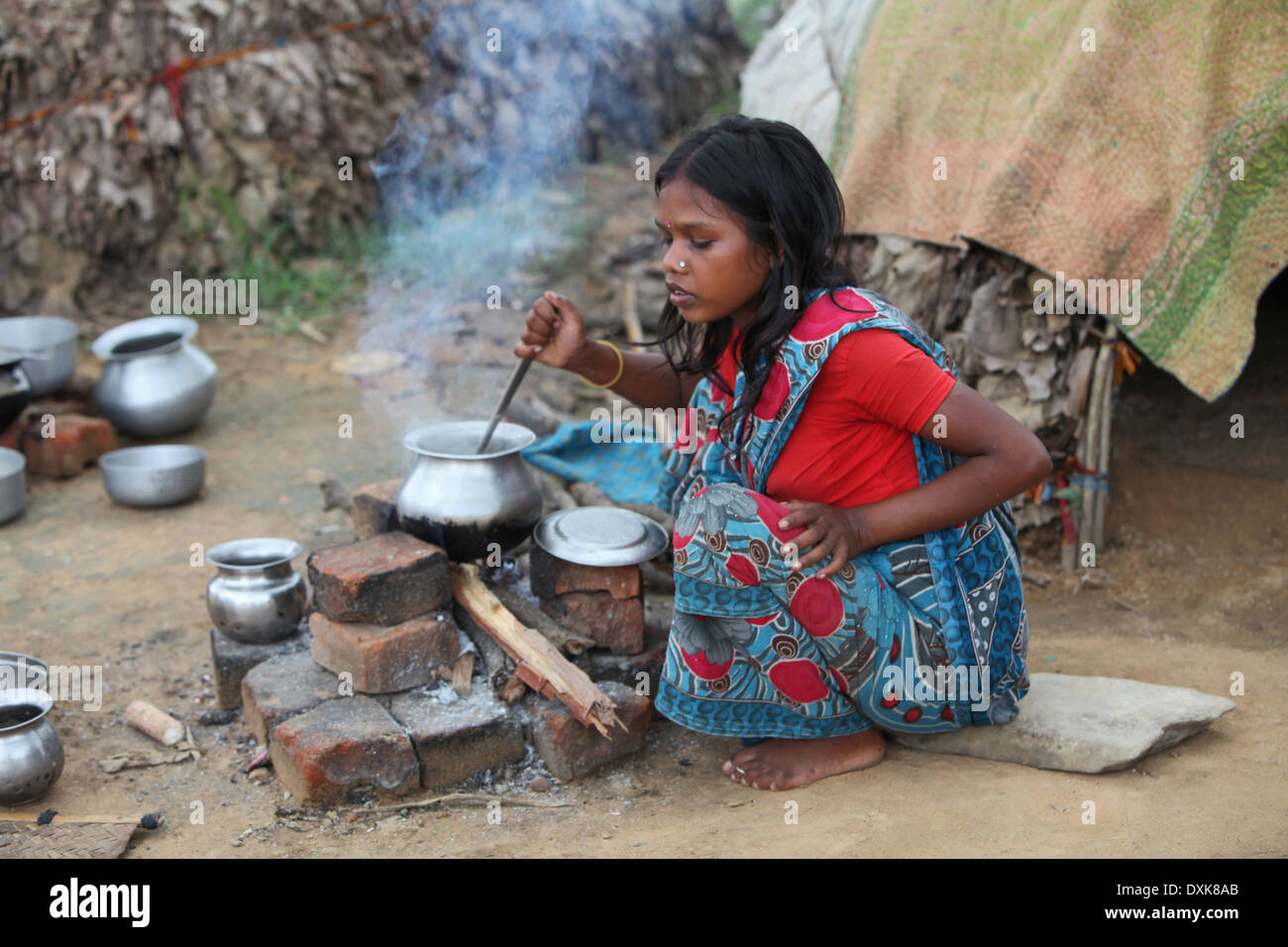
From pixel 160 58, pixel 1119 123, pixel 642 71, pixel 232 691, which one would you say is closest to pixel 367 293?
pixel 160 58

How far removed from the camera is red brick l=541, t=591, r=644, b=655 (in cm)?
301

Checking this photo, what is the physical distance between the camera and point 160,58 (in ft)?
21.4

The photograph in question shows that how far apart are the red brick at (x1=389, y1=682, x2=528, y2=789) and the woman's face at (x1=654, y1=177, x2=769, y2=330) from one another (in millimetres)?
1154

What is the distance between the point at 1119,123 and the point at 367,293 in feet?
15.4

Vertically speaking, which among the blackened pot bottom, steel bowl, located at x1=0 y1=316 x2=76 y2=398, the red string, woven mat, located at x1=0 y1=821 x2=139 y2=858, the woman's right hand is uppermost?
the red string

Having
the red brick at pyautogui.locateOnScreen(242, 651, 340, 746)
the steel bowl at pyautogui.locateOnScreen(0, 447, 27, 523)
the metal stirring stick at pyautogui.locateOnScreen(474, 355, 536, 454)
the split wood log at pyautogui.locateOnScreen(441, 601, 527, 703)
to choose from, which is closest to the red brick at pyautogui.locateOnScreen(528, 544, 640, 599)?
the split wood log at pyautogui.locateOnScreen(441, 601, 527, 703)

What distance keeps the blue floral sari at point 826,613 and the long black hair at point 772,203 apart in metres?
0.05

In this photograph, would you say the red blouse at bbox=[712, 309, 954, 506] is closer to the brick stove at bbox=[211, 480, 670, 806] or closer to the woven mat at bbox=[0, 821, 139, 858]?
the brick stove at bbox=[211, 480, 670, 806]

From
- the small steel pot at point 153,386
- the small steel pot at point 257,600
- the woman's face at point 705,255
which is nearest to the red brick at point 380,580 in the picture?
the small steel pot at point 257,600

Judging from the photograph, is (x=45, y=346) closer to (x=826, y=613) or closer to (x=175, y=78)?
(x=175, y=78)

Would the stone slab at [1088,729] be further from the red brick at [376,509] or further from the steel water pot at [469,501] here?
the red brick at [376,509]

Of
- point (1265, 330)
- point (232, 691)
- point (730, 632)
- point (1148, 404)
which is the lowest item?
point (232, 691)

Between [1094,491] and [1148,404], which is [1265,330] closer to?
[1148,404]

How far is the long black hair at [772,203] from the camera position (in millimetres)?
2385
